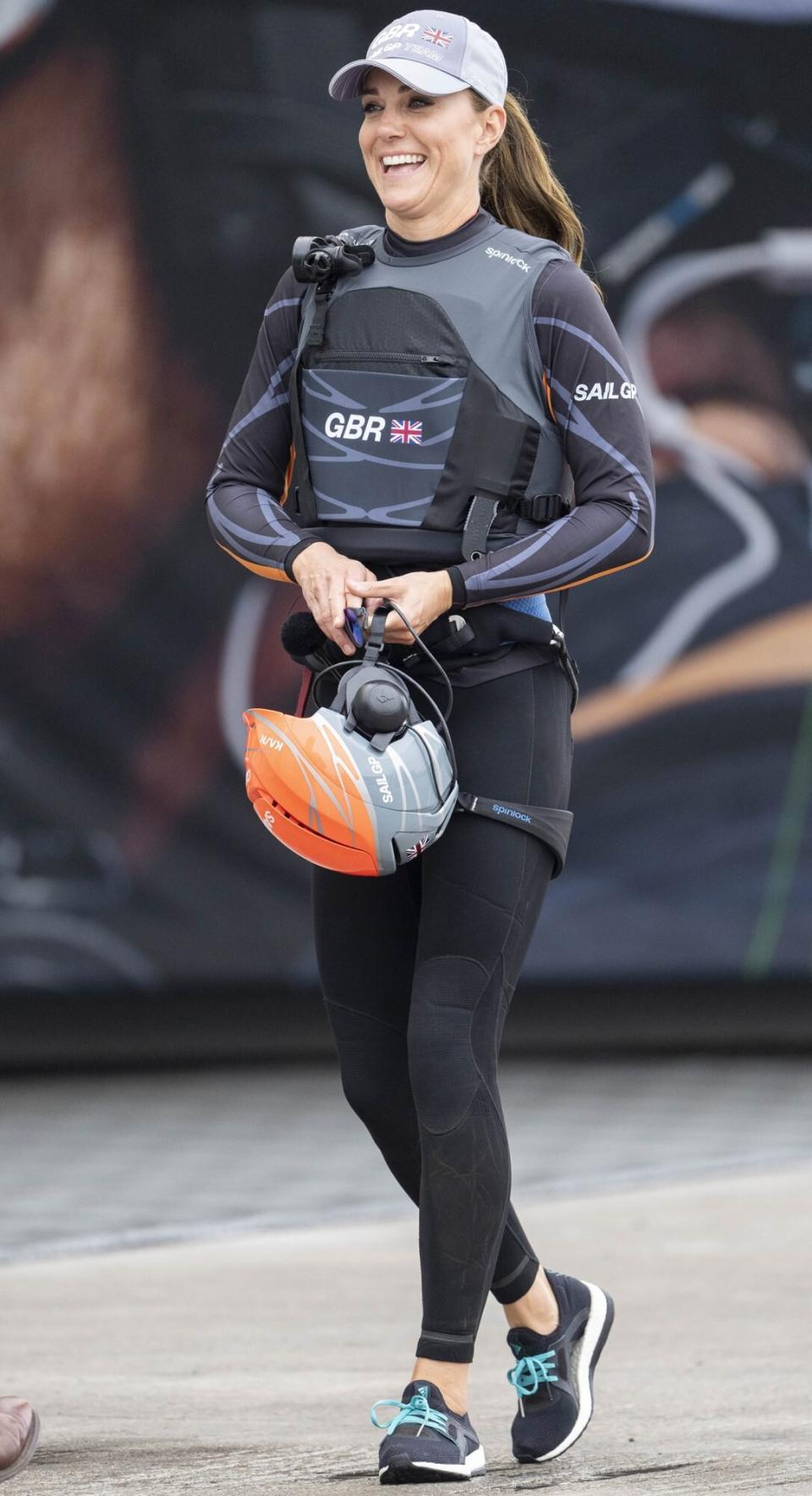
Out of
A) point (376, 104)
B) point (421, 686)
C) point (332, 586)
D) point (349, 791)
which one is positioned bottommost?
point (349, 791)

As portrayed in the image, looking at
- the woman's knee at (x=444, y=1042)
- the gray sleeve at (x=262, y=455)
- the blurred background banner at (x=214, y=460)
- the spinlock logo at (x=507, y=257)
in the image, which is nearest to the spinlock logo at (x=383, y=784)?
the woman's knee at (x=444, y=1042)

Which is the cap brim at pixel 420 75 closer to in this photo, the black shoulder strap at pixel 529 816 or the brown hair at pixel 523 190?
the brown hair at pixel 523 190

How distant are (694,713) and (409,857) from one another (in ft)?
16.5

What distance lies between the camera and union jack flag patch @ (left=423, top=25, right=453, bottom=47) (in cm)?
330

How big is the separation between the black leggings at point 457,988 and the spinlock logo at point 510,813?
2 cm

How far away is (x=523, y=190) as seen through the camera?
356cm

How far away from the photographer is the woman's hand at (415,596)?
10.4 ft

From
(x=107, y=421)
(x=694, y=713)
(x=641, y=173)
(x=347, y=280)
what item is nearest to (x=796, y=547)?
(x=694, y=713)

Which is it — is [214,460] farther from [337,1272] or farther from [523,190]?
[523,190]

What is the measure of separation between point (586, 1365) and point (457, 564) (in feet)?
4.01

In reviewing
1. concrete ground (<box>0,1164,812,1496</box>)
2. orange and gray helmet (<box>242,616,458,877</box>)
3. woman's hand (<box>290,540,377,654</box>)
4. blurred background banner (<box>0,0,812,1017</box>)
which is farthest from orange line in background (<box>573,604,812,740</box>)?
orange and gray helmet (<box>242,616,458,877</box>)

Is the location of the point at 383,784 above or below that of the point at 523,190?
below

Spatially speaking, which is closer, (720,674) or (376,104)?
(376,104)

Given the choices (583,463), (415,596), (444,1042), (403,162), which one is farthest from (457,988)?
(403,162)
